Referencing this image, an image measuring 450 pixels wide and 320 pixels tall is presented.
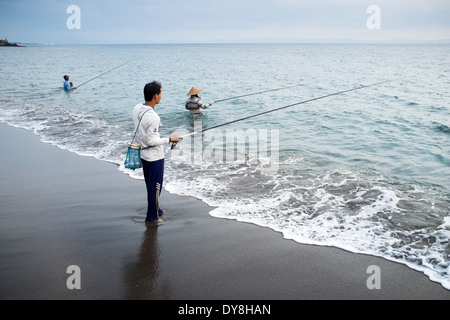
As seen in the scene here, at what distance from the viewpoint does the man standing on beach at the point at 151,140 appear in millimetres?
3877

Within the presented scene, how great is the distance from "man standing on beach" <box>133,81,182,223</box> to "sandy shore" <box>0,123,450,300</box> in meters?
0.44

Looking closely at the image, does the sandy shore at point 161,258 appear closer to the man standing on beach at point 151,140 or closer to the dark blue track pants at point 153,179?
the dark blue track pants at point 153,179

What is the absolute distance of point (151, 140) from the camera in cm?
392

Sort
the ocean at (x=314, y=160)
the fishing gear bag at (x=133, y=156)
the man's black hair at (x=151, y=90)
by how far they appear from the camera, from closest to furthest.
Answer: the man's black hair at (x=151, y=90)
the fishing gear bag at (x=133, y=156)
the ocean at (x=314, y=160)

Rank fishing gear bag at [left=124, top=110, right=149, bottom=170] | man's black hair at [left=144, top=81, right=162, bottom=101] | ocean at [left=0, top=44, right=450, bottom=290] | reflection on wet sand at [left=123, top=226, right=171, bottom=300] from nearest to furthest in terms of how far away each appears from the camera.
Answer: reflection on wet sand at [left=123, top=226, right=171, bottom=300] → man's black hair at [left=144, top=81, right=162, bottom=101] → fishing gear bag at [left=124, top=110, right=149, bottom=170] → ocean at [left=0, top=44, right=450, bottom=290]

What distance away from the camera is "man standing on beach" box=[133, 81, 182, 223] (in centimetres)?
388

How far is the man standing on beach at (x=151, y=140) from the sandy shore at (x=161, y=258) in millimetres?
436

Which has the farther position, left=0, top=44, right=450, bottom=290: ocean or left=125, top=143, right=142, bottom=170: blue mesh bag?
left=0, top=44, right=450, bottom=290: ocean

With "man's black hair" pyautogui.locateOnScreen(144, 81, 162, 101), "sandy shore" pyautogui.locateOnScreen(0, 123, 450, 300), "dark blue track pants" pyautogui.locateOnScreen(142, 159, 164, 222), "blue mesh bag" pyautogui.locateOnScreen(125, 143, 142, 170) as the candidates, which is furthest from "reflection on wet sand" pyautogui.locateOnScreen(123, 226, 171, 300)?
"man's black hair" pyautogui.locateOnScreen(144, 81, 162, 101)

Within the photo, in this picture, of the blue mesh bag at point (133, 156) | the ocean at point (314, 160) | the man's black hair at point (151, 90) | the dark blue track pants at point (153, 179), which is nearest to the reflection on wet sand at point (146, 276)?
the dark blue track pants at point (153, 179)

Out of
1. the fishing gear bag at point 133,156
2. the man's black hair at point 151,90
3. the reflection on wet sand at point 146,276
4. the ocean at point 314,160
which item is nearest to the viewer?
the reflection on wet sand at point 146,276

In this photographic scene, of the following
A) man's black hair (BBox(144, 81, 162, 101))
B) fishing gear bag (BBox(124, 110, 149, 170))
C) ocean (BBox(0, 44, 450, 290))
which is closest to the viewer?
man's black hair (BBox(144, 81, 162, 101))

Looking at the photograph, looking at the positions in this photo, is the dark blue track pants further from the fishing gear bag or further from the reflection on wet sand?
the reflection on wet sand
